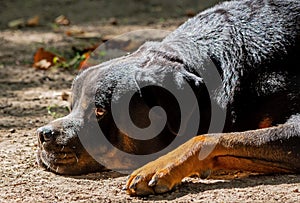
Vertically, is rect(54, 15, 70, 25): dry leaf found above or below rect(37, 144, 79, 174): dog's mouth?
above

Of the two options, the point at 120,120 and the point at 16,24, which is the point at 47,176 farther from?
the point at 16,24

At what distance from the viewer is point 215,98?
4.58 m

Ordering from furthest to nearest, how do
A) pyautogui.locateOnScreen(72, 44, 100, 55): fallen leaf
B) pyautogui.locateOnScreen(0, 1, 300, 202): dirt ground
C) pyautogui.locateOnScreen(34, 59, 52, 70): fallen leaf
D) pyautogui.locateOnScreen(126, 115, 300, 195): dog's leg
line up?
pyautogui.locateOnScreen(72, 44, 100, 55): fallen leaf
pyautogui.locateOnScreen(34, 59, 52, 70): fallen leaf
pyautogui.locateOnScreen(126, 115, 300, 195): dog's leg
pyautogui.locateOnScreen(0, 1, 300, 202): dirt ground

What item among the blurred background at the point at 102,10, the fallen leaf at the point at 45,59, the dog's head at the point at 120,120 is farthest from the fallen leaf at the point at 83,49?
the dog's head at the point at 120,120

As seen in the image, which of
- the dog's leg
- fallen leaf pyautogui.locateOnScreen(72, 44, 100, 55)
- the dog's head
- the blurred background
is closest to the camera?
the dog's leg

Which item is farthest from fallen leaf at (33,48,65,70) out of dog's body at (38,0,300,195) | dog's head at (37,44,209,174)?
dog's head at (37,44,209,174)

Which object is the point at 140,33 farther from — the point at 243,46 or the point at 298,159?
the point at 298,159

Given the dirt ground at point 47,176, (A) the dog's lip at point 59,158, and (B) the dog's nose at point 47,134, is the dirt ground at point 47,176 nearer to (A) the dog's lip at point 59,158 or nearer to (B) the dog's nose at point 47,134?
(A) the dog's lip at point 59,158

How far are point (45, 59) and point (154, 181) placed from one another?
11.9 feet

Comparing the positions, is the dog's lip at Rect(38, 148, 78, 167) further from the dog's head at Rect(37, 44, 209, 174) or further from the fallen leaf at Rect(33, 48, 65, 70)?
the fallen leaf at Rect(33, 48, 65, 70)

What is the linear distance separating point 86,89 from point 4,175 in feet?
2.51

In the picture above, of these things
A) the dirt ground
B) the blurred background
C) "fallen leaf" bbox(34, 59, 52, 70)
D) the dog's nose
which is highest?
the blurred background

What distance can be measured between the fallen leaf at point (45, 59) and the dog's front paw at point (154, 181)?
3.42 m

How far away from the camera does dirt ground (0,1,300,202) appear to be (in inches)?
160
